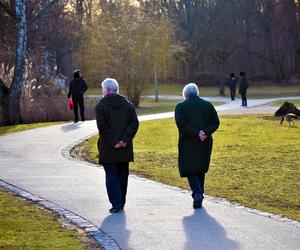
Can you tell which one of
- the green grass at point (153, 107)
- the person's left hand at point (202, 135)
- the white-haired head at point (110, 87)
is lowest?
the green grass at point (153, 107)

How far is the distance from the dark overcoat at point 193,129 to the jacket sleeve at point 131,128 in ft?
1.98

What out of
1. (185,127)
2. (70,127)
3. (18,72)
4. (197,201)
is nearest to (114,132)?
(185,127)

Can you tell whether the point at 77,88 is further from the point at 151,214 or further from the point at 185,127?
the point at 151,214

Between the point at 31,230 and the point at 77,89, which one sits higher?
the point at 77,89

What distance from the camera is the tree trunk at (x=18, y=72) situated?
27.1m

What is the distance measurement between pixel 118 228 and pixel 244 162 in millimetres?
7373

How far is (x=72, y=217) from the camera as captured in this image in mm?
9102

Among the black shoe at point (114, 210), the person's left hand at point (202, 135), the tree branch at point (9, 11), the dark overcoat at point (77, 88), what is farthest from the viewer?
the tree branch at point (9, 11)

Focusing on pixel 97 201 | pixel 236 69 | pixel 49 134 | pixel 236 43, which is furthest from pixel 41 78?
pixel 236 69

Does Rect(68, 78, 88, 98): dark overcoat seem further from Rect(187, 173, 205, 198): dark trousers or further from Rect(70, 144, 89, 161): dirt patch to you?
Rect(187, 173, 205, 198): dark trousers

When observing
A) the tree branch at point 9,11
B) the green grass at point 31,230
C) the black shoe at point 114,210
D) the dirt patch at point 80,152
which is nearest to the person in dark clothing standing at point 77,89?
the tree branch at point 9,11

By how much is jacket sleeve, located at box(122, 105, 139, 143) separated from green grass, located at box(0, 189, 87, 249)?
1394 millimetres

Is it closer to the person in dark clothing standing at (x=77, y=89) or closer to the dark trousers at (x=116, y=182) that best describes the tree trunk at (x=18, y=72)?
the person in dark clothing standing at (x=77, y=89)

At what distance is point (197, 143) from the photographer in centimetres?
991
